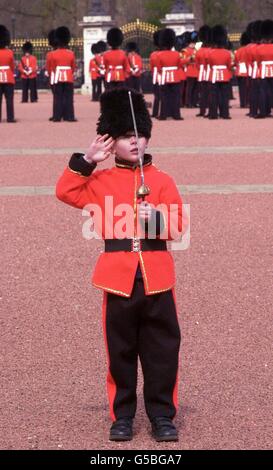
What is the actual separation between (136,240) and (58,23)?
2020 inches

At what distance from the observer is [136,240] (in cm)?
396

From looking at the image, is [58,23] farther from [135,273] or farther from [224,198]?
[135,273]

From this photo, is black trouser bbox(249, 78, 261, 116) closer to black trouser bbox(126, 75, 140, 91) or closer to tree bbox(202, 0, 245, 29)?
black trouser bbox(126, 75, 140, 91)

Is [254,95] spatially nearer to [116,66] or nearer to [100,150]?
[116,66]

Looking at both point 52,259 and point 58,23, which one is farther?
point 58,23

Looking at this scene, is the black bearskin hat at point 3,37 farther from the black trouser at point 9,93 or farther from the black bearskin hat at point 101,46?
the black bearskin hat at point 101,46

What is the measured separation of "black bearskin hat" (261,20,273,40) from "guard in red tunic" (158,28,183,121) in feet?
4.58

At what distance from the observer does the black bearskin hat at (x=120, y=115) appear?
397cm

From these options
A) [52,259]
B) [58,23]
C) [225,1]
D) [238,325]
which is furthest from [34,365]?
[58,23]

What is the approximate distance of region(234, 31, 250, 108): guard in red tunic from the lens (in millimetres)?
21531

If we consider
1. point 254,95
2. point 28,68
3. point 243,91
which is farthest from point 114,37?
point 28,68

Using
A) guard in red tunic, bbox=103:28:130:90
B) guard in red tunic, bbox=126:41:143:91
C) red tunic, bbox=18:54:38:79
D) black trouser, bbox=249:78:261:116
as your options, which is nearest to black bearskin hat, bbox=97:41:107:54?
red tunic, bbox=18:54:38:79

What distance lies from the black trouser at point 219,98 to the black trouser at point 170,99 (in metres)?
0.55

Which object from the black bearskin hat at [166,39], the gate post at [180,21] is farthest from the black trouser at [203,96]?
the gate post at [180,21]
